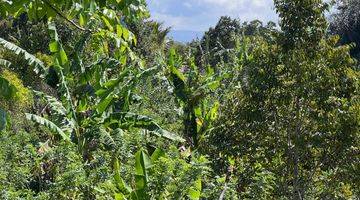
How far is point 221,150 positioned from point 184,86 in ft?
10.0

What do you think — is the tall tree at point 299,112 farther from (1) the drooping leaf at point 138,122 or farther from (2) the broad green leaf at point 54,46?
(2) the broad green leaf at point 54,46

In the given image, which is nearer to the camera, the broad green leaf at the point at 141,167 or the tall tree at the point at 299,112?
the broad green leaf at the point at 141,167

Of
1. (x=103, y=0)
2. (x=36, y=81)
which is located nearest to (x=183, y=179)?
(x=103, y=0)

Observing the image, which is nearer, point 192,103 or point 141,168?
point 141,168

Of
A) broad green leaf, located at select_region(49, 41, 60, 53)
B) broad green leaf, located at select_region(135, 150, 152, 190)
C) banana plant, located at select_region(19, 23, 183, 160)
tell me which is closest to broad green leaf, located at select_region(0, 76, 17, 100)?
broad green leaf, located at select_region(135, 150, 152, 190)

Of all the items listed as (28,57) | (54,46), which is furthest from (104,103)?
(28,57)

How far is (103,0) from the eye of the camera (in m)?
1.84

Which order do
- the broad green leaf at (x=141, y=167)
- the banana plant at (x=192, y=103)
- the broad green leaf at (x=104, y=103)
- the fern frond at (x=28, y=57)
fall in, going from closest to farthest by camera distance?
the broad green leaf at (x=141, y=167), the fern frond at (x=28, y=57), the broad green leaf at (x=104, y=103), the banana plant at (x=192, y=103)

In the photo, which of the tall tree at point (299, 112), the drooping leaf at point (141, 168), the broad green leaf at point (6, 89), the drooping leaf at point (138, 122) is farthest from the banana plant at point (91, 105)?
the broad green leaf at point (6, 89)

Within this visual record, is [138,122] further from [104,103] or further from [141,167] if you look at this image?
[141,167]

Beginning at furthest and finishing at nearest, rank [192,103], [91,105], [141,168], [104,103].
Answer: [192,103], [91,105], [104,103], [141,168]

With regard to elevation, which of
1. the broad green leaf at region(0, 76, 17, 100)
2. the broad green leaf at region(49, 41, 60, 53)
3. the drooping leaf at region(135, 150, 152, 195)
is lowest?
the drooping leaf at region(135, 150, 152, 195)

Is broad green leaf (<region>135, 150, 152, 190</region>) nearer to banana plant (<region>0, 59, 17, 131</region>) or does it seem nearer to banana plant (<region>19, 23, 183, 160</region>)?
banana plant (<region>0, 59, 17, 131</region>)

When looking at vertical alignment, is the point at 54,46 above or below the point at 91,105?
above
